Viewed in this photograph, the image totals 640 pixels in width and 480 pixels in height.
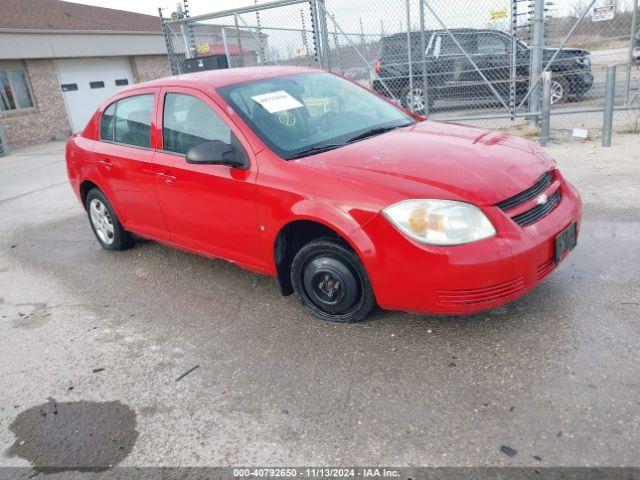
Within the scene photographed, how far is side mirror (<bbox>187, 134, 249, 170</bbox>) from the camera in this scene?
3408 millimetres

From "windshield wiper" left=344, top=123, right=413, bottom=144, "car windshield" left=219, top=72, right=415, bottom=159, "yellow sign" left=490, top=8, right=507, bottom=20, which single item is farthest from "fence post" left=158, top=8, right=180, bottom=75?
"windshield wiper" left=344, top=123, right=413, bottom=144

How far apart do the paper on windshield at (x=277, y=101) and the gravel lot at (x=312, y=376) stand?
138 cm

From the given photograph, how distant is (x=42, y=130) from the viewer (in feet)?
58.1

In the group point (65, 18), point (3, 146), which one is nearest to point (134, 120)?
point (3, 146)

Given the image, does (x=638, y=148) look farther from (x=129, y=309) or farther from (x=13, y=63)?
(x=13, y=63)

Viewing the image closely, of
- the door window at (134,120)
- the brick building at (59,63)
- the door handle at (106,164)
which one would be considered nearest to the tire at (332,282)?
the door window at (134,120)

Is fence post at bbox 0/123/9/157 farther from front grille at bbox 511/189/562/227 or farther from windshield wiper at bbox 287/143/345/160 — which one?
front grille at bbox 511/189/562/227

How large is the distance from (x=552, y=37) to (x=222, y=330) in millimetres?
8792

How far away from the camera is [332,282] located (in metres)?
3.30

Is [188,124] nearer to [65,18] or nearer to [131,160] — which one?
[131,160]

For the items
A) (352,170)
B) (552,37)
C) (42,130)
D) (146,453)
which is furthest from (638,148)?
(42,130)

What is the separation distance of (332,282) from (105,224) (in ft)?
9.81

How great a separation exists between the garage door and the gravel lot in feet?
53.3

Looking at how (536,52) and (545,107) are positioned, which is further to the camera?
(536,52)
